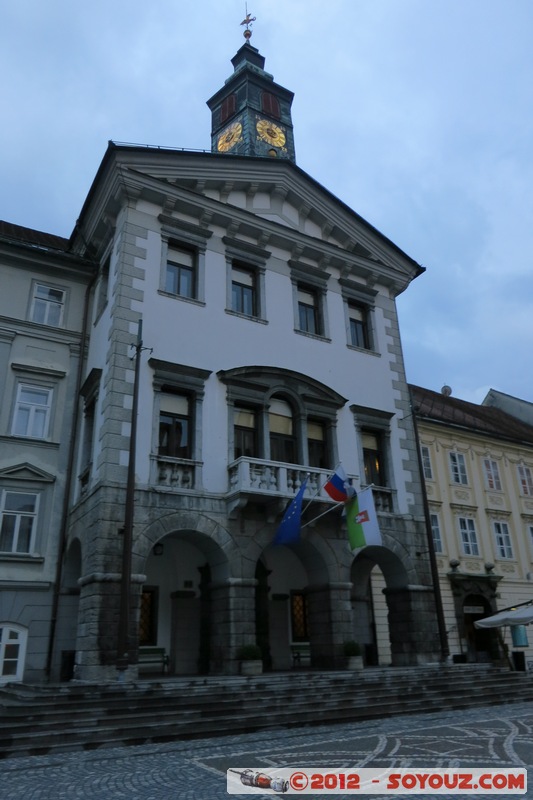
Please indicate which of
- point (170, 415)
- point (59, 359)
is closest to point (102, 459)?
point (170, 415)

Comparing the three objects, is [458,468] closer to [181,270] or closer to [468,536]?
[468,536]

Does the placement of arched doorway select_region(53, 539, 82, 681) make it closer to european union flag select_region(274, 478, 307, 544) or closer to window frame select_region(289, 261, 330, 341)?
european union flag select_region(274, 478, 307, 544)

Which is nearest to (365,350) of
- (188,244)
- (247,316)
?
(247,316)

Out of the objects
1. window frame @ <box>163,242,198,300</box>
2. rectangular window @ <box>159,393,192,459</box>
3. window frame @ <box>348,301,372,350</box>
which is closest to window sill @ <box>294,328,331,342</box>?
window frame @ <box>348,301,372,350</box>

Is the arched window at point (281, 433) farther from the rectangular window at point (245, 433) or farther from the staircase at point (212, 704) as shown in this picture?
the staircase at point (212, 704)

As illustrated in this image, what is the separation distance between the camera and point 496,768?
871cm

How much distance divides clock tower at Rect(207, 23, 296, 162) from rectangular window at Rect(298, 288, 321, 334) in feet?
34.0

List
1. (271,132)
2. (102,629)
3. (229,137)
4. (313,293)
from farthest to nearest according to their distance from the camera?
(229,137)
(271,132)
(313,293)
(102,629)

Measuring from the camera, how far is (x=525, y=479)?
3381cm

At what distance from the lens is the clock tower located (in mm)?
30688

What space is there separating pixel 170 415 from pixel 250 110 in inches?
792

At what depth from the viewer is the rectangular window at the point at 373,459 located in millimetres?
21531

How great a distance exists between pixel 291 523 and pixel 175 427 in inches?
174

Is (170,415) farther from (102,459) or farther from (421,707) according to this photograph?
(421,707)
